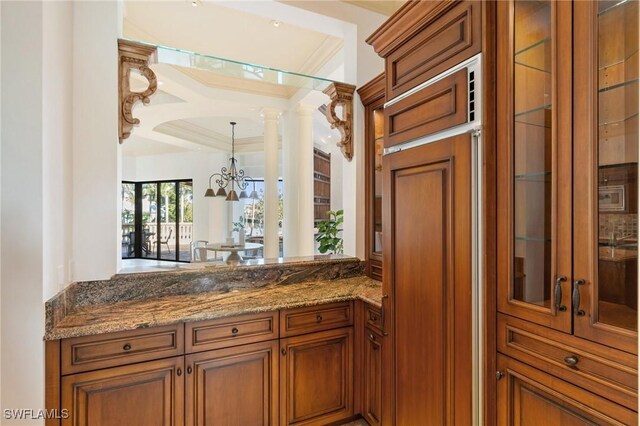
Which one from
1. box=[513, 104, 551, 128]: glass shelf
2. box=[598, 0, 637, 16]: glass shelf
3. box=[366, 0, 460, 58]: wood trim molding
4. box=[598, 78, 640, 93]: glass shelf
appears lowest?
box=[513, 104, 551, 128]: glass shelf

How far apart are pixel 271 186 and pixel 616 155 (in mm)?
4285

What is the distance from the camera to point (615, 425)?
969 mm

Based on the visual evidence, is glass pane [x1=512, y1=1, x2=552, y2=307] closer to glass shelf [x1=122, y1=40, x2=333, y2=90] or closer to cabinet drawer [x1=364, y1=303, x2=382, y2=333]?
cabinet drawer [x1=364, y1=303, x2=382, y2=333]

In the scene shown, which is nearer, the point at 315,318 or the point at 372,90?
the point at 315,318

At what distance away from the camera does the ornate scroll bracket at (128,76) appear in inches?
83.0

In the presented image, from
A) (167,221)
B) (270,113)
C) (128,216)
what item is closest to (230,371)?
(270,113)

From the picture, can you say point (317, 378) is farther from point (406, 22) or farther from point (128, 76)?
point (128, 76)

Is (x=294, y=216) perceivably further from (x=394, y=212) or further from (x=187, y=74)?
(x=394, y=212)

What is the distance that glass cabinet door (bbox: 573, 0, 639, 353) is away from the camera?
3.25 ft

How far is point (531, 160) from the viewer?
48.5 inches

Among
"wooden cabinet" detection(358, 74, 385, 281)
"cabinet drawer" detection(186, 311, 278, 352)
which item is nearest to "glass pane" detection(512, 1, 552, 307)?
"cabinet drawer" detection(186, 311, 278, 352)

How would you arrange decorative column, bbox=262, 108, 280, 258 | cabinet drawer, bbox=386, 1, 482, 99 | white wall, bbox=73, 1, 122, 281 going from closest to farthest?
cabinet drawer, bbox=386, 1, 482, 99, white wall, bbox=73, 1, 122, 281, decorative column, bbox=262, 108, 280, 258

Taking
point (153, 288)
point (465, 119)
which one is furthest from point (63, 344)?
point (465, 119)

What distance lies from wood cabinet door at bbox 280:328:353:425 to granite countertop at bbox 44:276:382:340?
0.81 ft
